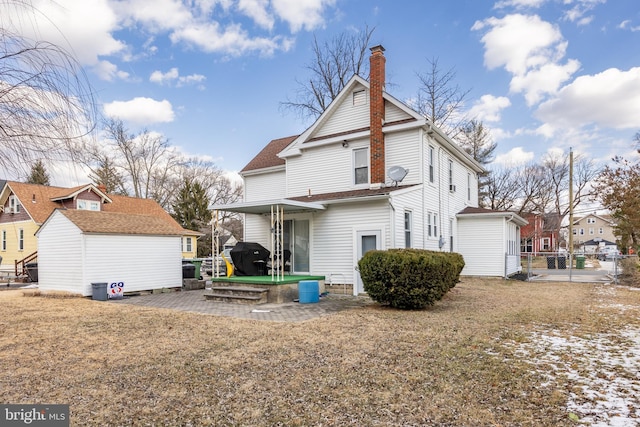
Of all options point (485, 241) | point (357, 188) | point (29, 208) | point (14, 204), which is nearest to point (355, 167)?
point (357, 188)

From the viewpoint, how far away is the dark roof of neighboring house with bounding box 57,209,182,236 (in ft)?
42.6

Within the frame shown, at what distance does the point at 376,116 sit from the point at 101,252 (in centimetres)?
1089

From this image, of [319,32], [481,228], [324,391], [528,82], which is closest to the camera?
[324,391]

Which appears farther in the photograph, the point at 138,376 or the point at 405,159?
the point at 405,159

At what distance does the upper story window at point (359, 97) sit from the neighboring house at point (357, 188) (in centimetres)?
4

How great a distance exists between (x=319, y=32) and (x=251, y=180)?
43.9ft

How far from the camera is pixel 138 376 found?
194 inches

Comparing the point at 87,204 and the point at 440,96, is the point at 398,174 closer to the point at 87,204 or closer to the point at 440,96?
the point at 440,96

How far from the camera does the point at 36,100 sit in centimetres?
338

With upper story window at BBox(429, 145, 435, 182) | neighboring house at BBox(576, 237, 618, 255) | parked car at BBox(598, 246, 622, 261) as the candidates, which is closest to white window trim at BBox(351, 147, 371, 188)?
upper story window at BBox(429, 145, 435, 182)

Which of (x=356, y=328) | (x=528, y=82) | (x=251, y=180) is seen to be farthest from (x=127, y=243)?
(x=528, y=82)

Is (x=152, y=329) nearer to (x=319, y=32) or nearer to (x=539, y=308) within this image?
(x=539, y=308)

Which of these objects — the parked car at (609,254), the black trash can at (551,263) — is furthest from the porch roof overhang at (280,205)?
the black trash can at (551,263)

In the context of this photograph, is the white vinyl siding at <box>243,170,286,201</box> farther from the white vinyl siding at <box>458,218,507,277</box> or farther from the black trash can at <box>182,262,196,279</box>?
the white vinyl siding at <box>458,218,507,277</box>
